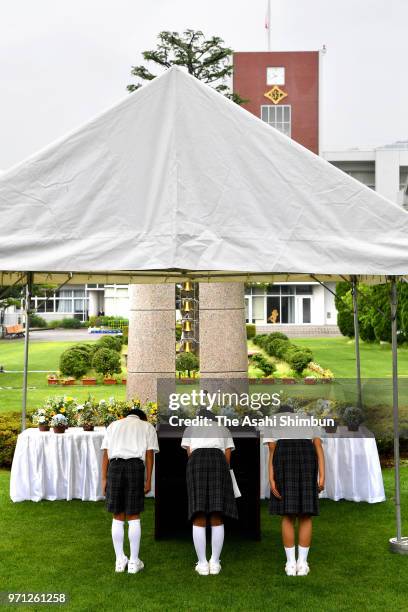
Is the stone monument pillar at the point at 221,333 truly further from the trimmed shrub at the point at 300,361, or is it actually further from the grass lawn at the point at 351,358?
the grass lawn at the point at 351,358

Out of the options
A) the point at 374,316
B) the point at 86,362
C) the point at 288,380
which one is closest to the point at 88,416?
the point at 288,380

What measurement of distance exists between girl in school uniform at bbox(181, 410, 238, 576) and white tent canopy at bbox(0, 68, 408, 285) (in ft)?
4.86

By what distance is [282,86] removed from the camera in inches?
2494

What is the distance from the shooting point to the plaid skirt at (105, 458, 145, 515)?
677 centimetres

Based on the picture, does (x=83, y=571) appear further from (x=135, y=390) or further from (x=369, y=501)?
(x=135, y=390)

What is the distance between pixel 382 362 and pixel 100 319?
33.2 m

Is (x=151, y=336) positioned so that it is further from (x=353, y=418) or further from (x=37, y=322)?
(x=37, y=322)

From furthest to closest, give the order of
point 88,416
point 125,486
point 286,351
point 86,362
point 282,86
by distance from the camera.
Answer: point 282,86, point 286,351, point 86,362, point 88,416, point 125,486

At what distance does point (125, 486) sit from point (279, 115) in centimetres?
6052

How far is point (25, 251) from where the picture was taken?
6.08m

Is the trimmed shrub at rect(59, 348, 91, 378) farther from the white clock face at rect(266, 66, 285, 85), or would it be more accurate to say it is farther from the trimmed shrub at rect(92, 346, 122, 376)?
the white clock face at rect(266, 66, 285, 85)

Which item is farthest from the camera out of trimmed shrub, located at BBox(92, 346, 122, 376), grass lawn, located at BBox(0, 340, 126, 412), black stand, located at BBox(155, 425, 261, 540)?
trimmed shrub, located at BBox(92, 346, 122, 376)

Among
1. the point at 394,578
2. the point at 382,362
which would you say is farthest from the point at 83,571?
the point at 382,362

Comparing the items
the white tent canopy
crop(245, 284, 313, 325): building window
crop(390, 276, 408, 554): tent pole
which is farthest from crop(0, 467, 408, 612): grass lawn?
crop(245, 284, 313, 325): building window
